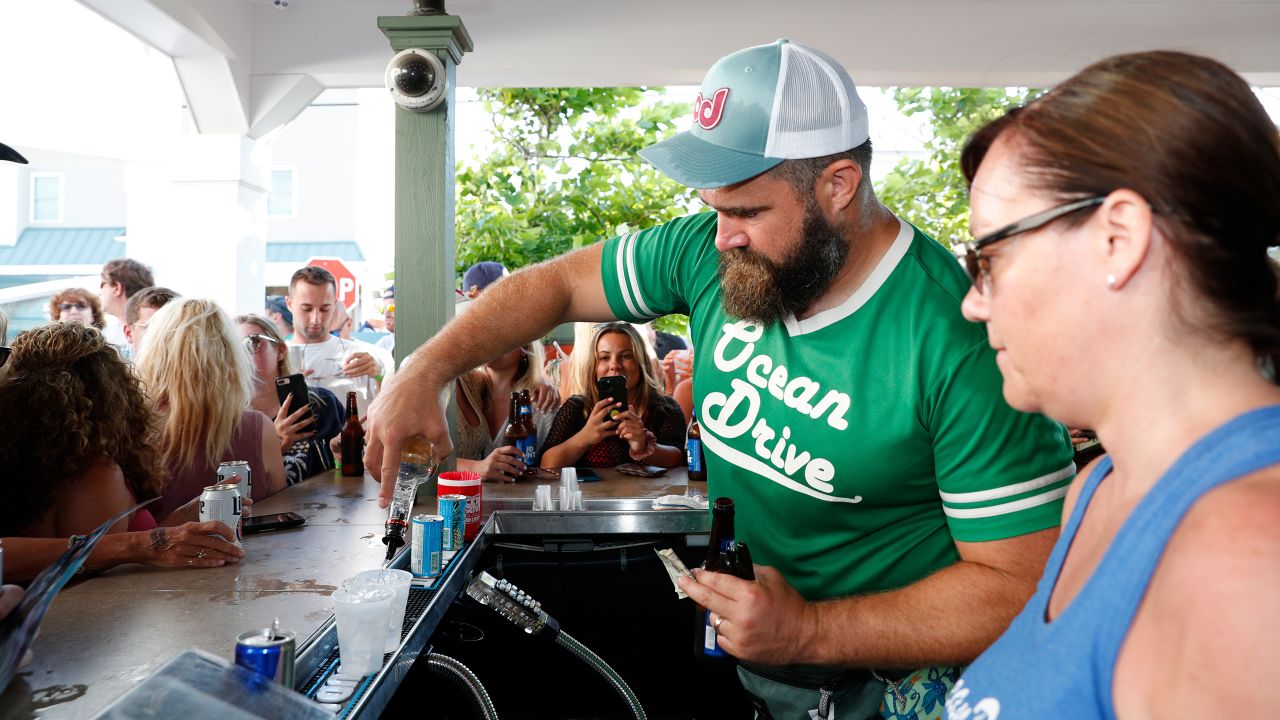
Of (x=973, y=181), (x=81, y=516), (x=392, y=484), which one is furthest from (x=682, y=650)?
(x=973, y=181)

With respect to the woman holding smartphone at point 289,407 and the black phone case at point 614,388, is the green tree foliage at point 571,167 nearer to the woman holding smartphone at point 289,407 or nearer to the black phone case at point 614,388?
the woman holding smartphone at point 289,407

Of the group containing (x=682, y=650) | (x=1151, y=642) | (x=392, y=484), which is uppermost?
(x=1151, y=642)

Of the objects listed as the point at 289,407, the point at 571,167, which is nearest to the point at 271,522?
the point at 289,407

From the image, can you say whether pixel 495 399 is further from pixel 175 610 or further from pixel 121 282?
pixel 121 282

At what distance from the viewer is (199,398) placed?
123 inches

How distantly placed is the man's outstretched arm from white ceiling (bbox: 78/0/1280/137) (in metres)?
5.15

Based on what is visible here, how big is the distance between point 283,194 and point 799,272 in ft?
73.6

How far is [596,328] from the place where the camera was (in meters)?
4.81

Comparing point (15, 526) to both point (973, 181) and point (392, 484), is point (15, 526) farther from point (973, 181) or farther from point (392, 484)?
point (973, 181)

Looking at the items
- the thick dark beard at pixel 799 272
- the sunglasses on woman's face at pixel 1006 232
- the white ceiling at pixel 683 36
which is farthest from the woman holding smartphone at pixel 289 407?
the white ceiling at pixel 683 36

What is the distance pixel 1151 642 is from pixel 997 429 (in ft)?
2.73

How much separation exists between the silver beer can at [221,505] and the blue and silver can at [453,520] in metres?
0.53

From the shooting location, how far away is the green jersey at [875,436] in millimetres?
1488

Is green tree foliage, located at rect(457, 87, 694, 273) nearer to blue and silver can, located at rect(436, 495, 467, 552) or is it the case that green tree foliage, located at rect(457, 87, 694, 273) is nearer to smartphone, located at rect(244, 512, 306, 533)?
smartphone, located at rect(244, 512, 306, 533)
